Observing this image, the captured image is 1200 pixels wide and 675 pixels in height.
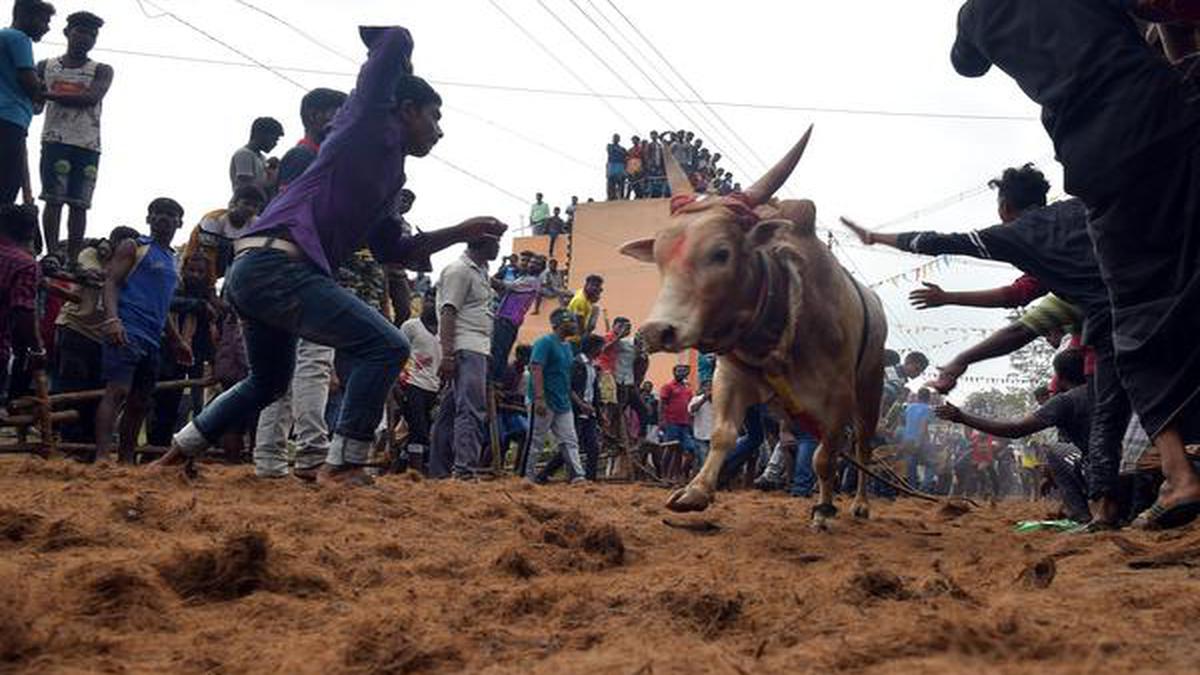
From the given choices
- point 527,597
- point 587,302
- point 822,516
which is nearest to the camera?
point 527,597

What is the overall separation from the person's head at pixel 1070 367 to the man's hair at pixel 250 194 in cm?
537

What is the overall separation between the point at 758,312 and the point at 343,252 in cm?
201

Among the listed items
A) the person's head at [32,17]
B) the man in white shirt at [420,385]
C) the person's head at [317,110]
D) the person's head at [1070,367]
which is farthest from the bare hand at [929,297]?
the person's head at [32,17]

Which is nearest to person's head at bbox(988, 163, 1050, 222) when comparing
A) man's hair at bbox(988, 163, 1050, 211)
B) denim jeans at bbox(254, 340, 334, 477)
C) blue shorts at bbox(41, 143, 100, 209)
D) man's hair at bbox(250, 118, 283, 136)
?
man's hair at bbox(988, 163, 1050, 211)

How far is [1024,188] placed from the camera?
5734mm

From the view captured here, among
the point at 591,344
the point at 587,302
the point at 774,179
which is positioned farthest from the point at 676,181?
the point at 587,302

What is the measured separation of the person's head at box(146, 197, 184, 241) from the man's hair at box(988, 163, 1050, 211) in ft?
17.1

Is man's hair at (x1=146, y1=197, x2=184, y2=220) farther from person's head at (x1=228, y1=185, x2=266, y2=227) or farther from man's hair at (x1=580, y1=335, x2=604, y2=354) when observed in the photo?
man's hair at (x1=580, y1=335, x2=604, y2=354)

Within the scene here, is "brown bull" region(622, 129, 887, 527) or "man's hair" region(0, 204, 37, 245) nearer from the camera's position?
"brown bull" region(622, 129, 887, 527)

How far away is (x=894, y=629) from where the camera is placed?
7.34 ft

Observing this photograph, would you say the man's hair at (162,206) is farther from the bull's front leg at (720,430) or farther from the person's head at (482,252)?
the bull's front leg at (720,430)

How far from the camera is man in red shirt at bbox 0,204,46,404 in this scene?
6070 millimetres

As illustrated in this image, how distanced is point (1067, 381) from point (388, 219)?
180 inches

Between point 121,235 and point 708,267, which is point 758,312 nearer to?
point 708,267
